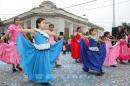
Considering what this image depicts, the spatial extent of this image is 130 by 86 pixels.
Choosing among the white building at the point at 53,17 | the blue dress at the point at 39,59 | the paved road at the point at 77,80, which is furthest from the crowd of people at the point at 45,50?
the white building at the point at 53,17

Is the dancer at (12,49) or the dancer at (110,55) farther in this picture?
the dancer at (110,55)

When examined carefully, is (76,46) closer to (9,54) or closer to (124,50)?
(124,50)

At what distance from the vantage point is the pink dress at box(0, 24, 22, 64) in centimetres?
1169

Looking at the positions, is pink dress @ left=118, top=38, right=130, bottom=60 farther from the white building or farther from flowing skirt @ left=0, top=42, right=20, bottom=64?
the white building

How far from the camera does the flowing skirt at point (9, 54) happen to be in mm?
11719

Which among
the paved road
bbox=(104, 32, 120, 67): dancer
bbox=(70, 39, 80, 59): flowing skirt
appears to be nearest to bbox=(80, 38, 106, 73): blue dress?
the paved road

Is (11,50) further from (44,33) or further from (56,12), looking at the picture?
(56,12)

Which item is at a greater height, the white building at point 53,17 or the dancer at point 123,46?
the white building at point 53,17

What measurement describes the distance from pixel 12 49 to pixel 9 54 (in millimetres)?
198

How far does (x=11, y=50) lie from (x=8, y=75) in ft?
4.17

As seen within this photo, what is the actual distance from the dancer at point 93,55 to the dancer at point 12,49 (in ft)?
7.35

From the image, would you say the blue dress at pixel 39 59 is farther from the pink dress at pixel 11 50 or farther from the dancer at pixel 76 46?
the dancer at pixel 76 46

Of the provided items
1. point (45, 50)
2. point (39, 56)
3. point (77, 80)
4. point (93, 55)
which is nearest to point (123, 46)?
point (93, 55)

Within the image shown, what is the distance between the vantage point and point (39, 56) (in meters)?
9.09
